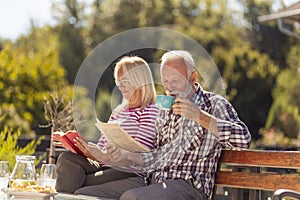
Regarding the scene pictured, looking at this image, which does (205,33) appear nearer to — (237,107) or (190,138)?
(237,107)

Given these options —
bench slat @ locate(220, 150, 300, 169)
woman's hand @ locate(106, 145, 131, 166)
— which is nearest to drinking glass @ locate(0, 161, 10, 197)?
woman's hand @ locate(106, 145, 131, 166)

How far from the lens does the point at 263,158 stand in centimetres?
346

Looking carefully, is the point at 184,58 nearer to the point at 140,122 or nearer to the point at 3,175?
the point at 140,122

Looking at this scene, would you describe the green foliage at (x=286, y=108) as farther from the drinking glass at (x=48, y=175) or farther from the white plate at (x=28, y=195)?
the white plate at (x=28, y=195)

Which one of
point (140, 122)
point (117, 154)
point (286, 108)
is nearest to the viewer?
point (117, 154)

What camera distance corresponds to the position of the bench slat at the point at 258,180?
332 centimetres

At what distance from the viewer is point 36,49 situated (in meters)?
25.6

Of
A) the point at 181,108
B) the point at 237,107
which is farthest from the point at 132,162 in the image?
the point at 237,107

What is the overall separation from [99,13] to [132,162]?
23393 millimetres

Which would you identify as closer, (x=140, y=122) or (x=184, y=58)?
(x=184, y=58)

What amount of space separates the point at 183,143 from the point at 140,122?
1.21 ft

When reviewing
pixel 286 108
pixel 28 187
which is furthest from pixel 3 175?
pixel 286 108

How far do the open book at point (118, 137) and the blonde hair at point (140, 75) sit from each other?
30cm

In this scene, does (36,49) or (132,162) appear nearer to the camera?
(132,162)
